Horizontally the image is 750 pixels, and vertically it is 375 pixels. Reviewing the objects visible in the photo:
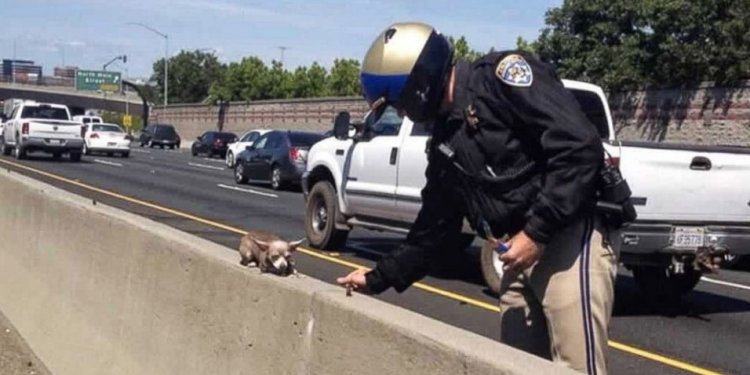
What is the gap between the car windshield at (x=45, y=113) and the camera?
1630 inches

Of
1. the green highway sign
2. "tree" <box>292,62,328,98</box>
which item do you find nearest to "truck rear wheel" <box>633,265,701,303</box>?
"tree" <box>292,62,328,98</box>

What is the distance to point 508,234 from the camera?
420 centimetres

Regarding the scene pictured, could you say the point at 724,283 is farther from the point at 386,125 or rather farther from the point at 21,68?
the point at 21,68

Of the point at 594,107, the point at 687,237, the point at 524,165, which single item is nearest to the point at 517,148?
the point at 524,165

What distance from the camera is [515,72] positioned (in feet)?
13.2

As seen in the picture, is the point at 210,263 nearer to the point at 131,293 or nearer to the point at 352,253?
→ the point at 131,293

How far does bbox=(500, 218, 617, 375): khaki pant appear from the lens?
165 inches

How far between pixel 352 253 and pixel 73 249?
722 centimetres

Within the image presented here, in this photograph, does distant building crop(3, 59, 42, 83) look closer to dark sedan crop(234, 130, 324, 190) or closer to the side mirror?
dark sedan crop(234, 130, 324, 190)

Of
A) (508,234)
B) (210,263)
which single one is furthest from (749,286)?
(508,234)

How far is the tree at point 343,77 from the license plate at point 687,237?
212 feet

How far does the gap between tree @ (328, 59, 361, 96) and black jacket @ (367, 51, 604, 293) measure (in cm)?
7083

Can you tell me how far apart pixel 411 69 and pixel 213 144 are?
181ft

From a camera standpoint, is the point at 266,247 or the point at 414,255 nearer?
the point at 414,255
